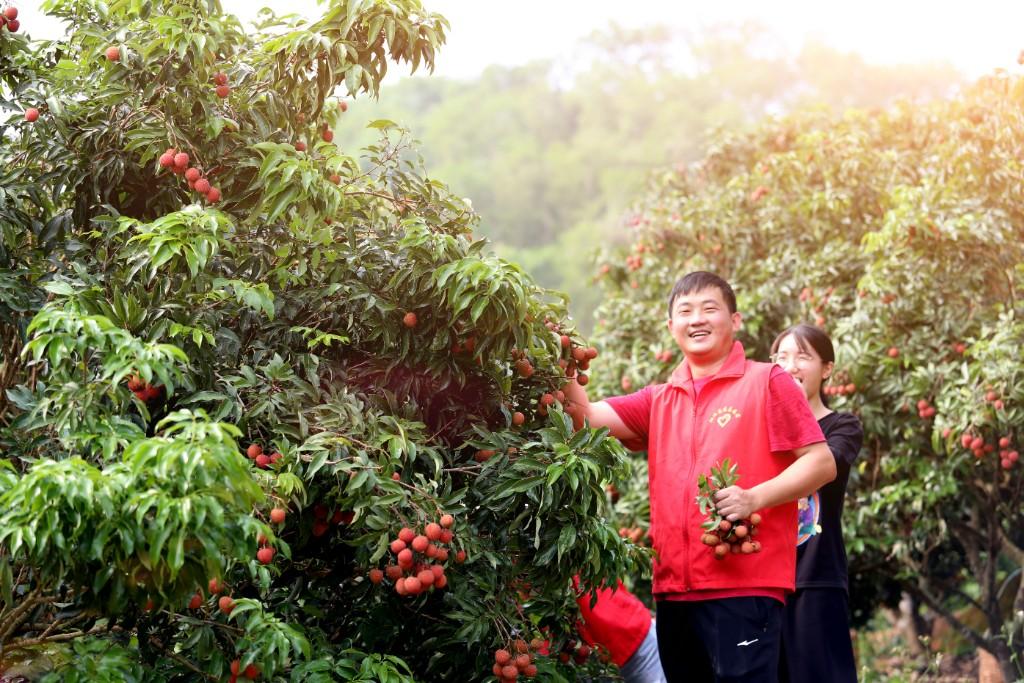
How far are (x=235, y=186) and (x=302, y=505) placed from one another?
0.97 m

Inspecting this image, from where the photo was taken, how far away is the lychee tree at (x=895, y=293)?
17.6 feet

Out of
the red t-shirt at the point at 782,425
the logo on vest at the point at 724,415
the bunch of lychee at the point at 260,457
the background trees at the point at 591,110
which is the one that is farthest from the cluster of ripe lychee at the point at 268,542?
the background trees at the point at 591,110

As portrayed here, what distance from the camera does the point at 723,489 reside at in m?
3.00

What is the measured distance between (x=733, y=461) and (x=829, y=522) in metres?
0.69

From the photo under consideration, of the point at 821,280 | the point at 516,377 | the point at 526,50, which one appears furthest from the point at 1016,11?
the point at 526,50

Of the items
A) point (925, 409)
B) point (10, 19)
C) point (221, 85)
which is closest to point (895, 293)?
point (925, 409)

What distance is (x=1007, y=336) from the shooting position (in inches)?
195

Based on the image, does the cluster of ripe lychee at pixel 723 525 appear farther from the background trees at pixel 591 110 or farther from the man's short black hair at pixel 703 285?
the background trees at pixel 591 110

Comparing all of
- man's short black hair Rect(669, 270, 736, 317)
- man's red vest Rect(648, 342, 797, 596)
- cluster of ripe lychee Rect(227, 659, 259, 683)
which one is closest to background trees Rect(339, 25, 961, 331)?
man's short black hair Rect(669, 270, 736, 317)

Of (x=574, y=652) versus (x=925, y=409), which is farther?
(x=925, y=409)

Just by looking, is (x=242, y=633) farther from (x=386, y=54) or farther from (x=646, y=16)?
(x=646, y=16)

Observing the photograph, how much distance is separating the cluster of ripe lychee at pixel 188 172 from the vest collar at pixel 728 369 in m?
1.44

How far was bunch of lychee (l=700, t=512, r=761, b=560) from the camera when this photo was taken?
3010 mm

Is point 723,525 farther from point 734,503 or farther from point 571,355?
point 571,355
